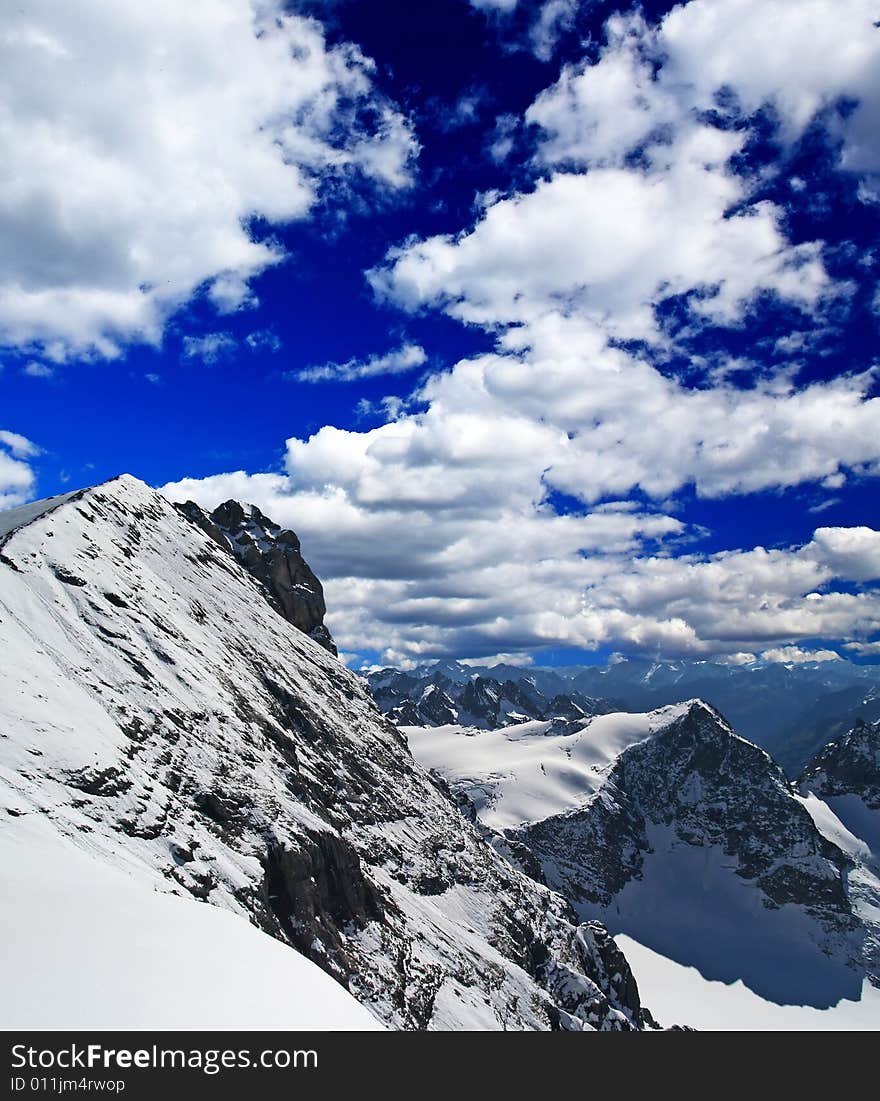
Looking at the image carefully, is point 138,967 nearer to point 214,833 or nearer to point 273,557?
point 214,833

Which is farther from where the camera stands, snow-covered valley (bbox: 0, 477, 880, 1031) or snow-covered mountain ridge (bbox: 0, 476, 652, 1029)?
snow-covered mountain ridge (bbox: 0, 476, 652, 1029)

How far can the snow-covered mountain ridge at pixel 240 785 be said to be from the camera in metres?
48.7

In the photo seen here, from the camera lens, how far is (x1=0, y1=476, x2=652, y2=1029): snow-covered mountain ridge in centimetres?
4872

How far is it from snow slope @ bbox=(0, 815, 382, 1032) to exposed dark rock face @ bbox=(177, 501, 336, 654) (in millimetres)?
114842

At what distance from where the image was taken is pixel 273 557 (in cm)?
14775

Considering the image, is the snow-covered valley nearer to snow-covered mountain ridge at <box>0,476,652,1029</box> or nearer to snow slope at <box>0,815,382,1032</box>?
snow slope at <box>0,815,382,1032</box>

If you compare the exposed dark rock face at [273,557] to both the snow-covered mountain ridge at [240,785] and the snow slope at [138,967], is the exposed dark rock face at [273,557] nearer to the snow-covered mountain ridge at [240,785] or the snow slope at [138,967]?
the snow-covered mountain ridge at [240,785]

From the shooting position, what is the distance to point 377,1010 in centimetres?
6106

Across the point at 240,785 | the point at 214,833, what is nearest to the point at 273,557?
the point at 240,785

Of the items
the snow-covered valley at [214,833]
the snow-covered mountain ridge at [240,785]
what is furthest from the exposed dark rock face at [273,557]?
the snow-covered mountain ridge at [240,785]

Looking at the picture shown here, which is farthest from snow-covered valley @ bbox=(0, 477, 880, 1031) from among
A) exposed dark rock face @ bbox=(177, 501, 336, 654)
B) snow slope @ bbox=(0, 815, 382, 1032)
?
exposed dark rock face @ bbox=(177, 501, 336, 654)

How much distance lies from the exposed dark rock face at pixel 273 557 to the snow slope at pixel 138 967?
115 m

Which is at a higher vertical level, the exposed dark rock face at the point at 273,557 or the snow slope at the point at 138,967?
the exposed dark rock face at the point at 273,557
